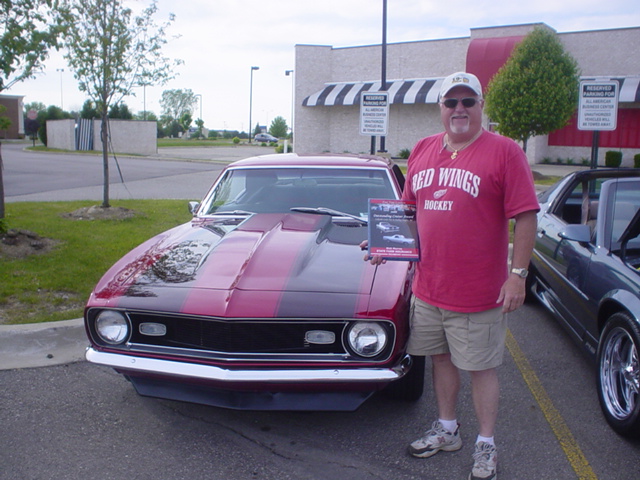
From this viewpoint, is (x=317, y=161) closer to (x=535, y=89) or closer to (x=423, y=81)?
(x=535, y=89)

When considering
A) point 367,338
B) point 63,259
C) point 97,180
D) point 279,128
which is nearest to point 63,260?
point 63,259

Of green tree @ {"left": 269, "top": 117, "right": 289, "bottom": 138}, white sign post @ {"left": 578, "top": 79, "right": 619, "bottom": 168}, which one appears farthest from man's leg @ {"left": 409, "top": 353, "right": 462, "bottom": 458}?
green tree @ {"left": 269, "top": 117, "right": 289, "bottom": 138}

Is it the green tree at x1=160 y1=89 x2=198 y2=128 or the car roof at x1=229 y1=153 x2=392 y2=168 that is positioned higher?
the green tree at x1=160 y1=89 x2=198 y2=128

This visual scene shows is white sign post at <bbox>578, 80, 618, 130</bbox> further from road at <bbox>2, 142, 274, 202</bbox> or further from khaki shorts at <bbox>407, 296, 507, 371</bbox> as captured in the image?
road at <bbox>2, 142, 274, 202</bbox>

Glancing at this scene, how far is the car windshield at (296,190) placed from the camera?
4.65m

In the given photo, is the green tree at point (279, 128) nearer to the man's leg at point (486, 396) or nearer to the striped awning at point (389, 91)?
the striped awning at point (389, 91)

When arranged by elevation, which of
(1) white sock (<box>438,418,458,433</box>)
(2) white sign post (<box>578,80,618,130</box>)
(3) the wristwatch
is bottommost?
(1) white sock (<box>438,418,458,433</box>)

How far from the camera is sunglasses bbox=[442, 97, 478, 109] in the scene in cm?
281

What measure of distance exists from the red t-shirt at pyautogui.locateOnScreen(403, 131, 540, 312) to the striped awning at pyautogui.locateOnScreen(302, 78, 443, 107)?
2507cm

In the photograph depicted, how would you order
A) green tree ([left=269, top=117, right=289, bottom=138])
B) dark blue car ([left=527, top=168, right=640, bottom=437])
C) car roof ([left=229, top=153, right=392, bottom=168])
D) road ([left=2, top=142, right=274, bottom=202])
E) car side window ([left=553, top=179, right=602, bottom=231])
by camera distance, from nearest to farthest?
1. dark blue car ([left=527, top=168, right=640, bottom=437])
2. car roof ([left=229, top=153, right=392, bottom=168])
3. car side window ([left=553, top=179, right=602, bottom=231])
4. road ([left=2, top=142, right=274, bottom=202])
5. green tree ([left=269, top=117, right=289, bottom=138])

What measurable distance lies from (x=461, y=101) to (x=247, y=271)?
4.61 ft

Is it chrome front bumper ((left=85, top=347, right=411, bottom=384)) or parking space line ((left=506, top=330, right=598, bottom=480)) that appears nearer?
chrome front bumper ((left=85, top=347, right=411, bottom=384))

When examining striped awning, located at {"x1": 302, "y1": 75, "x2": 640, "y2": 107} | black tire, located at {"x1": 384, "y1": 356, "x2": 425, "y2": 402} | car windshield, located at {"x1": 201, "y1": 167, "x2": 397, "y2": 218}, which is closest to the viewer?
black tire, located at {"x1": 384, "y1": 356, "x2": 425, "y2": 402}

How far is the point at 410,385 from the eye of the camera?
362 cm
